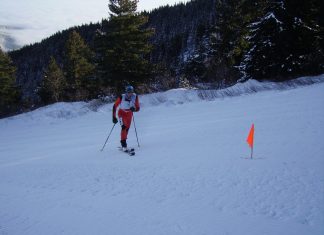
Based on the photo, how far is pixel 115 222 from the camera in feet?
14.7

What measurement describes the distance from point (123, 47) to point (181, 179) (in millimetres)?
18133

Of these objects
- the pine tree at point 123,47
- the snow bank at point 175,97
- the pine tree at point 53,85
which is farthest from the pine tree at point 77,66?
the snow bank at point 175,97

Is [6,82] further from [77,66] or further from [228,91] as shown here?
[228,91]

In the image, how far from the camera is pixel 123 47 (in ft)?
74.2

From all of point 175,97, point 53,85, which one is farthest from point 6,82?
point 175,97

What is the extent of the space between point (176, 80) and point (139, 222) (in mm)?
16688

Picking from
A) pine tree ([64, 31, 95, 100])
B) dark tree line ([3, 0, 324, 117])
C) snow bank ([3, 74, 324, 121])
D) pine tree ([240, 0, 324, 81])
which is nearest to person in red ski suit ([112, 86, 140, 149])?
snow bank ([3, 74, 324, 121])

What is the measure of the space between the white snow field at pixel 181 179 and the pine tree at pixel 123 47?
37.3 ft

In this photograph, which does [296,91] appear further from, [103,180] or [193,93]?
[103,180]

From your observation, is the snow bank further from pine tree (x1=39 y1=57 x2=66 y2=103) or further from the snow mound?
pine tree (x1=39 y1=57 x2=66 y2=103)

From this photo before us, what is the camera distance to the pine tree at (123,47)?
22.6 meters

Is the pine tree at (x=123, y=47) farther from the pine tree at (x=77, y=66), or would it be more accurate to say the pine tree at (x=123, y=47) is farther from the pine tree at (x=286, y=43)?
the pine tree at (x=77, y=66)

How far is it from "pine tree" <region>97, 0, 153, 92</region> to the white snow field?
11366mm

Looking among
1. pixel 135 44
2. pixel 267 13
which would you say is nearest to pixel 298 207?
pixel 267 13
